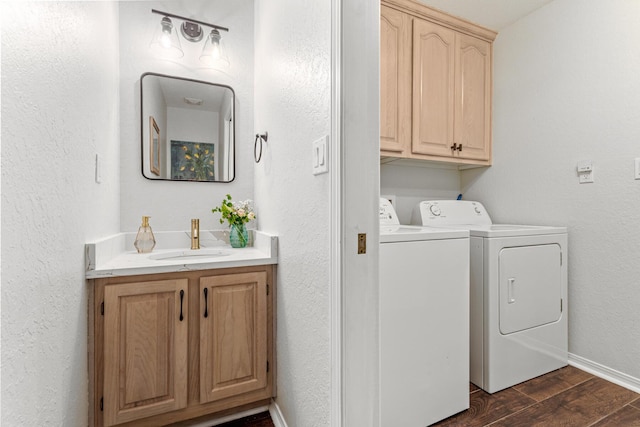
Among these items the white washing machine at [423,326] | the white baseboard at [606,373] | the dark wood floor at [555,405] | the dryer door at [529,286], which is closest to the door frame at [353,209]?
the white washing machine at [423,326]

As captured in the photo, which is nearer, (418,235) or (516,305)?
(418,235)

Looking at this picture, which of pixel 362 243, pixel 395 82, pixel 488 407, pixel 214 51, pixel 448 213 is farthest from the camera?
pixel 448 213

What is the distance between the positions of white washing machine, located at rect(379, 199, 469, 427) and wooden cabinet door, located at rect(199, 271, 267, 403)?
623mm

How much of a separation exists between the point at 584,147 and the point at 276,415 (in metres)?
2.54

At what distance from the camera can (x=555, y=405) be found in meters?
1.57

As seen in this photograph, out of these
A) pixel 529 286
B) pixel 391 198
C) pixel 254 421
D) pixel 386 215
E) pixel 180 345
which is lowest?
pixel 254 421

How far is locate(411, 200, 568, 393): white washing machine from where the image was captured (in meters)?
1.67

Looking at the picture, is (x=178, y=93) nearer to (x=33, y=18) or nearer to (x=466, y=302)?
(x=33, y=18)

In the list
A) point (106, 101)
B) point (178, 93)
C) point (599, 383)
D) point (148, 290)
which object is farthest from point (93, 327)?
point (599, 383)

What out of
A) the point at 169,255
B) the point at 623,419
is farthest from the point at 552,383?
the point at 169,255

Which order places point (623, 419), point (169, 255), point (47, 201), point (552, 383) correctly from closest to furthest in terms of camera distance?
point (47, 201) → point (623, 419) → point (169, 255) → point (552, 383)

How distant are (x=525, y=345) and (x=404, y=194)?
131cm

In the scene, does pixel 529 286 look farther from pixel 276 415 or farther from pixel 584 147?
pixel 276 415

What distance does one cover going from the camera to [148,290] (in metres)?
1.29
